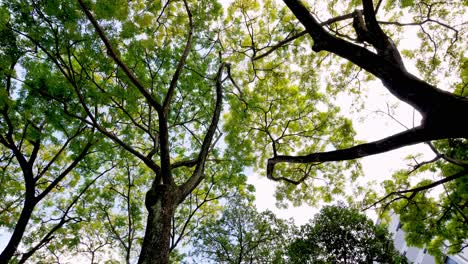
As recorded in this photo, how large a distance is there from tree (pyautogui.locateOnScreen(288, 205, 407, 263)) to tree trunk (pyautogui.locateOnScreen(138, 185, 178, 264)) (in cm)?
1258

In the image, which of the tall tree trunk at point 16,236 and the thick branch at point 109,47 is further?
the tall tree trunk at point 16,236

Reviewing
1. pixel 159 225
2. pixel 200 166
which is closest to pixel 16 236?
pixel 200 166

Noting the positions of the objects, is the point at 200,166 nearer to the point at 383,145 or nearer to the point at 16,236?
the point at 383,145

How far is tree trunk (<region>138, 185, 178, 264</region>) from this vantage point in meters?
4.22

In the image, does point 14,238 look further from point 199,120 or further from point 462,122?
point 462,122

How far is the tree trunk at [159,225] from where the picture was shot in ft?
13.8

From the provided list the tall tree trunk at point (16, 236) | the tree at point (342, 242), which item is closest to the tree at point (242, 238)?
the tree at point (342, 242)

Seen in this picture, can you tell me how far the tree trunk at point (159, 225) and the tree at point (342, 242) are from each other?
12582mm

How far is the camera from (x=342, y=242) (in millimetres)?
15484

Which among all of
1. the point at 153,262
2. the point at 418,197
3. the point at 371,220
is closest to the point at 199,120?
the point at 153,262

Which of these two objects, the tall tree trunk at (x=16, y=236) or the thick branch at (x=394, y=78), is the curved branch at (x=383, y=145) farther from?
the tall tree trunk at (x=16, y=236)

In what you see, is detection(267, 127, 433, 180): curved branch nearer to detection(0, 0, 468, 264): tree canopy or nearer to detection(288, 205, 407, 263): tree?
detection(0, 0, 468, 264): tree canopy

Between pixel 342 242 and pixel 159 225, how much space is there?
45.0 ft

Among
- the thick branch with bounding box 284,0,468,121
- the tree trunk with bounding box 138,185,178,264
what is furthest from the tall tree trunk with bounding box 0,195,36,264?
the thick branch with bounding box 284,0,468,121
